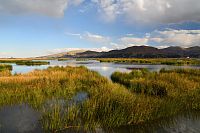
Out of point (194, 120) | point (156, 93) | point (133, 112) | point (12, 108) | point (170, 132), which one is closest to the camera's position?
point (170, 132)

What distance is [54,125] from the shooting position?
30.1 ft

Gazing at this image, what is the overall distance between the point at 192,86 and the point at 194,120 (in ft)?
17.8

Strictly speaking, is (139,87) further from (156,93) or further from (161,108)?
(161,108)

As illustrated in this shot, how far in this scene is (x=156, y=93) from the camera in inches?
619

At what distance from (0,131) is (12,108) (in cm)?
338

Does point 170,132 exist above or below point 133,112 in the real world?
below

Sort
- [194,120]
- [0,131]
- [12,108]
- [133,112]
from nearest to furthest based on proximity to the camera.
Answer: [0,131] < [133,112] < [194,120] < [12,108]

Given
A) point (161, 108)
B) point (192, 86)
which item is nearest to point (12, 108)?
point (161, 108)

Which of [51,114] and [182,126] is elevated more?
[51,114]

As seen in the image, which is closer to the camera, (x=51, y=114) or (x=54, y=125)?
(x=54, y=125)

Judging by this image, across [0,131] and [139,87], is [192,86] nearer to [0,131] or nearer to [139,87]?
[139,87]

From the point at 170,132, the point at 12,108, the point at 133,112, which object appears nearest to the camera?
the point at 170,132

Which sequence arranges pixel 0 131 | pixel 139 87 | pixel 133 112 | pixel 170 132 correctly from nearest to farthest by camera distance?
pixel 0 131 → pixel 170 132 → pixel 133 112 → pixel 139 87

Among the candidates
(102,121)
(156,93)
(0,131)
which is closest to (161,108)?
(102,121)
